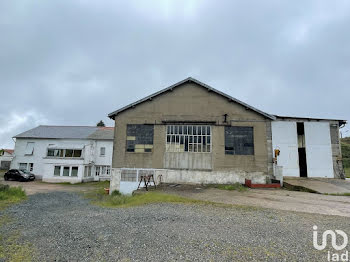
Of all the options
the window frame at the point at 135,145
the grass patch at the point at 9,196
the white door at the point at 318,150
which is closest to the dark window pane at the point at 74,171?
the grass patch at the point at 9,196

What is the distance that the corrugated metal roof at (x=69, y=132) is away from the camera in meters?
29.7

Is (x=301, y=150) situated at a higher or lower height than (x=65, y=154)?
higher

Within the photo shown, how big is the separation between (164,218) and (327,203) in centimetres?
843

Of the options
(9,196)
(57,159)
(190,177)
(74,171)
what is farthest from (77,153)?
(190,177)

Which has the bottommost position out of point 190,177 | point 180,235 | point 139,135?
point 180,235

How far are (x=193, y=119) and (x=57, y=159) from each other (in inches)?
824

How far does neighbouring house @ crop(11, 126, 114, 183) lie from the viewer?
26.3m

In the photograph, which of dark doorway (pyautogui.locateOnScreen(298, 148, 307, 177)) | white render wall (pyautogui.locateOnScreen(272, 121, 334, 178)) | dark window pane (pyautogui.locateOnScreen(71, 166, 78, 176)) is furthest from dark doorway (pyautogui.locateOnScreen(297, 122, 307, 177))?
dark window pane (pyautogui.locateOnScreen(71, 166, 78, 176))

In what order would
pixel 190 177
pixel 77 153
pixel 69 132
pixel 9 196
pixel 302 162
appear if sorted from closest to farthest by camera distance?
pixel 9 196 → pixel 190 177 → pixel 302 162 → pixel 77 153 → pixel 69 132

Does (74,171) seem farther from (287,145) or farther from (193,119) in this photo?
(287,145)

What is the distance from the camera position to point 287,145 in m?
18.9

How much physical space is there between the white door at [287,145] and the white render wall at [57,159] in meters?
22.4

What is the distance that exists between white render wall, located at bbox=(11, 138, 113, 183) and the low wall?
12284mm
